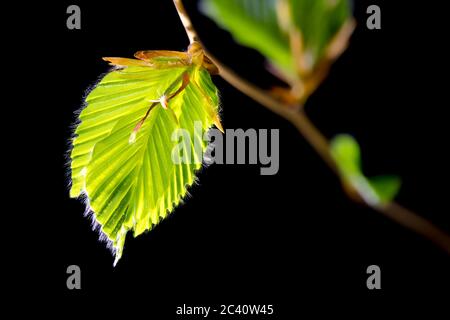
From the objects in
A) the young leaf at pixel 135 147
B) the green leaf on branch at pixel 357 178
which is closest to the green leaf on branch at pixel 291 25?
the green leaf on branch at pixel 357 178

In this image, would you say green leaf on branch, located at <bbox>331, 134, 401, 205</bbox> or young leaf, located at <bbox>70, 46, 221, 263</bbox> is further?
young leaf, located at <bbox>70, 46, 221, 263</bbox>

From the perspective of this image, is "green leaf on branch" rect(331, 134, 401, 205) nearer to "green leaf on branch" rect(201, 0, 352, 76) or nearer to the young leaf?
"green leaf on branch" rect(201, 0, 352, 76)

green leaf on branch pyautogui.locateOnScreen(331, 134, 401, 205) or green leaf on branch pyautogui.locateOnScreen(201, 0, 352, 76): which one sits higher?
green leaf on branch pyautogui.locateOnScreen(201, 0, 352, 76)

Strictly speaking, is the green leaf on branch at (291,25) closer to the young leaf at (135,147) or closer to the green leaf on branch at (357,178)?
the green leaf on branch at (357,178)

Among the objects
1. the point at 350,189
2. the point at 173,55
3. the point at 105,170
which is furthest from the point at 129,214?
the point at 350,189

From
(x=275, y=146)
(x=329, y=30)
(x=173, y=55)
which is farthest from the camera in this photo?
(x=275, y=146)

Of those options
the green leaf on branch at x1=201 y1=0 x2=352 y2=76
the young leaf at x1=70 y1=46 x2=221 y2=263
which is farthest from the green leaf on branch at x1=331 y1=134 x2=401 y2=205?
the young leaf at x1=70 y1=46 x2=221 y2=263

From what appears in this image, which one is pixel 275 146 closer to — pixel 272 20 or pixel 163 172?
pixel 163 172

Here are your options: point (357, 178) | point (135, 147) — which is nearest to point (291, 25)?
point (357, 178)
